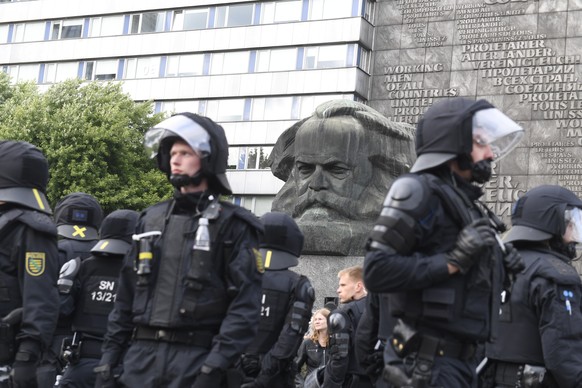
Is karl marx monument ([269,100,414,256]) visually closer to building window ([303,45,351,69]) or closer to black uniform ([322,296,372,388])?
black uniform ([322,296,372,388])

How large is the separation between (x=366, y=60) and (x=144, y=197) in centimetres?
1125

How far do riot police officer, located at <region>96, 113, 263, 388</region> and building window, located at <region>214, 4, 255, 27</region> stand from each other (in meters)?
38.4

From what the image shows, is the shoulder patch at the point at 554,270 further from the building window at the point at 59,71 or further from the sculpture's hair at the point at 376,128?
the building window at the point at 59,71

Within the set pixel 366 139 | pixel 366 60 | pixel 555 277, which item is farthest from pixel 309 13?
pixel 555 277

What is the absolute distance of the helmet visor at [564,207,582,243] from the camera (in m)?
6.50

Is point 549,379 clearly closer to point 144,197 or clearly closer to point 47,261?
point 47,261

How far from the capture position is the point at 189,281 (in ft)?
16.7

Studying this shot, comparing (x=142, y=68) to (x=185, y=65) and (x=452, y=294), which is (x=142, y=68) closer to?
(x=185, y=65)

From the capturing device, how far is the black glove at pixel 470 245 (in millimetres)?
4457

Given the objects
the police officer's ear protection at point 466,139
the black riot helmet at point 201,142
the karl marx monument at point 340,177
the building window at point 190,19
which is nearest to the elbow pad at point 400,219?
the police officer's ear protection at point 466,139

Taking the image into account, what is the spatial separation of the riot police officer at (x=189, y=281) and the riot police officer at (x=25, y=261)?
655 mm

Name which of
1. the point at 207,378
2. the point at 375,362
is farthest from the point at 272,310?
the point at 207,378

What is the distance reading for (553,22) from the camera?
3341 centimetres

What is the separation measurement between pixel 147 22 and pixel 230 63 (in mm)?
5555
